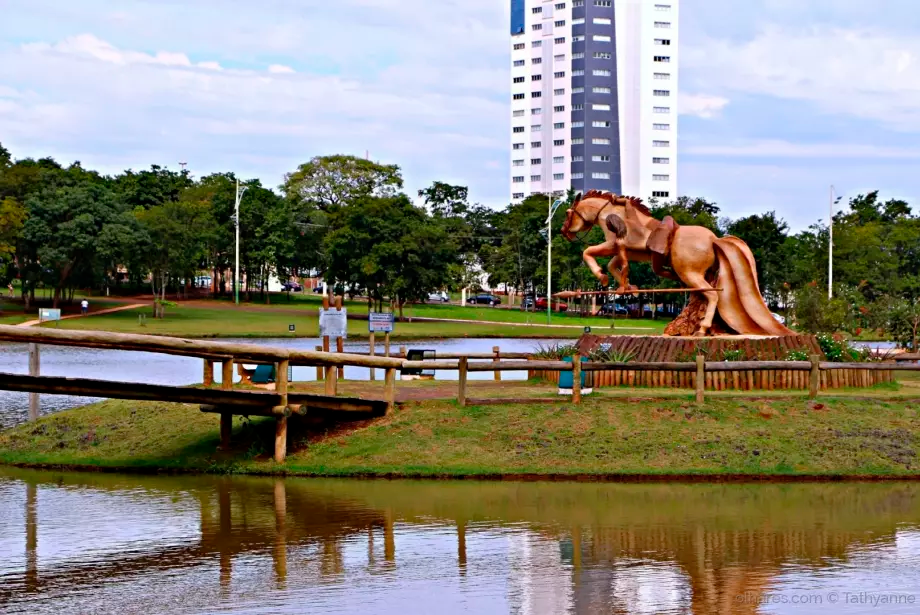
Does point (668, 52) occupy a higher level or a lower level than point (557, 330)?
higher

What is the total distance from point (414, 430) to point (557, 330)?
6124 cm

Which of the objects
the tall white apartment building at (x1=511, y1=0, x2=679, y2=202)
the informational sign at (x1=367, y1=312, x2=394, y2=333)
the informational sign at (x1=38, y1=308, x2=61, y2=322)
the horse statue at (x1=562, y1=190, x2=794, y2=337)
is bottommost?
the informational sign at (x1=367, y1=312, x2=394, y2=333)

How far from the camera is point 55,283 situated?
3280 inches

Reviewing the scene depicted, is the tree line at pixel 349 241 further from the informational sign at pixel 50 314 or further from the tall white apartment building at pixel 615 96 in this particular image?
the tall white apartment building at pixel 615 96

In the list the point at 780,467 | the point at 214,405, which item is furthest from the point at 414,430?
the point at 780,467

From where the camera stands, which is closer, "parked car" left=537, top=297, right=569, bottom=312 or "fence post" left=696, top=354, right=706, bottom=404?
"fence post" left=696, top=354, right=706, bottom=404

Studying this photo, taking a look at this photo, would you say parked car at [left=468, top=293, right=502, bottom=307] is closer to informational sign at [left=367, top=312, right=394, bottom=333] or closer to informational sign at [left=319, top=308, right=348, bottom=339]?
informational sign at [left=367, top=312, right=394, bottom=333]

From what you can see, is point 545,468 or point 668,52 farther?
point 668,52

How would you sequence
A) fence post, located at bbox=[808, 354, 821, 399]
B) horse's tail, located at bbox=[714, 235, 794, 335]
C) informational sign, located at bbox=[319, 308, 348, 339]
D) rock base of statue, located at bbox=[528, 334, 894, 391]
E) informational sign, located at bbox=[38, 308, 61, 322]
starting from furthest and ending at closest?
horse's tail, located at bbox=[714, 235, 794, 335] → informational sign, located at bbox=[319, 308, 348, 339] → informational sign, located at bbox=[38, 308, 61, 322] → rock base of statue, located at bbox=[528, 334, 894, 391] → fence post, located at bbox=[808, 354, 821, 399]

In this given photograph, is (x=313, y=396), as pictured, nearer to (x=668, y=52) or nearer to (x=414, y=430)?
(x=414, y=430)

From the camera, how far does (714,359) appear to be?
2867 cm

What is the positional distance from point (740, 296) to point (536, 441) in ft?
30.8

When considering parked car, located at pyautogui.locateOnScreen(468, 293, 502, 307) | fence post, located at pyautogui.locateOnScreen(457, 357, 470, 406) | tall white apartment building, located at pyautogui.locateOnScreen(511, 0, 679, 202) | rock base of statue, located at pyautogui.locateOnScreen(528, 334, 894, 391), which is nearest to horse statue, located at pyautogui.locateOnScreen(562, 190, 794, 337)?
rock base of statue, located at pyautogui.locateOnScreen(528, 334, 894, 391)

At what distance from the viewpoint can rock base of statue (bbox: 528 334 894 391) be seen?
27.6m
